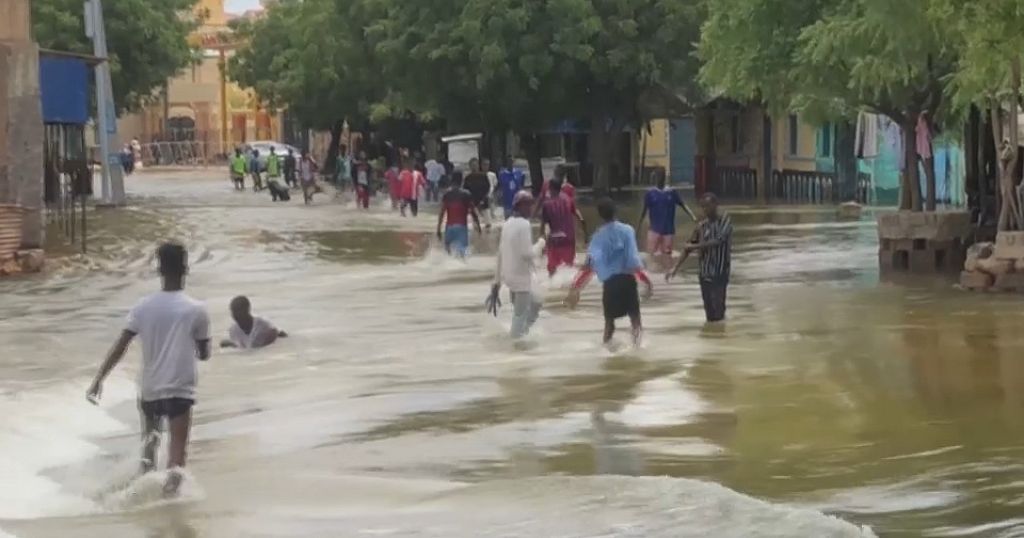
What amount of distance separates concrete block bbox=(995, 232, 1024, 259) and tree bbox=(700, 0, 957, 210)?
2.21m

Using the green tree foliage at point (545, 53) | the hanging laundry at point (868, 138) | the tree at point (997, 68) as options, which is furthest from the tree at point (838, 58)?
the green tree foliage at point (545, 53)

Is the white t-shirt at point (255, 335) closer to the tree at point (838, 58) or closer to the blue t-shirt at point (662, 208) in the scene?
the tree at point (838, 58)

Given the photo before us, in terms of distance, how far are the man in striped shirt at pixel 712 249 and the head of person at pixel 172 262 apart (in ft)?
26.2

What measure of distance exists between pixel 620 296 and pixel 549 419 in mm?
3307

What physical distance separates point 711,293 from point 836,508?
325 inches

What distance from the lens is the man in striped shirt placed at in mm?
16750

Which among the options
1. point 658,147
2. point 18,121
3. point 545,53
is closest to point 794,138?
point 545,53

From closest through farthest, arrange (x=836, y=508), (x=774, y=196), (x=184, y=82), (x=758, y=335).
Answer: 1. (x=836, y=508)
2. (x=758, y=335)
3. (x=774, y=196)
4. (x=184, y=82)

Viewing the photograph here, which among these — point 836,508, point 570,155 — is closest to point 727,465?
point 836,508

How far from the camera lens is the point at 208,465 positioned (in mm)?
10914

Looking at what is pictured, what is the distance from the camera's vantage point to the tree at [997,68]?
1519 cm

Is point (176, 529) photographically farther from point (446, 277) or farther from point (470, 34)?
point (470, 34)

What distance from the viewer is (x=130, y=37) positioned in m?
51.5

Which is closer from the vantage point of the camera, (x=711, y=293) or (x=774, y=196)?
(x=711, y=293)
